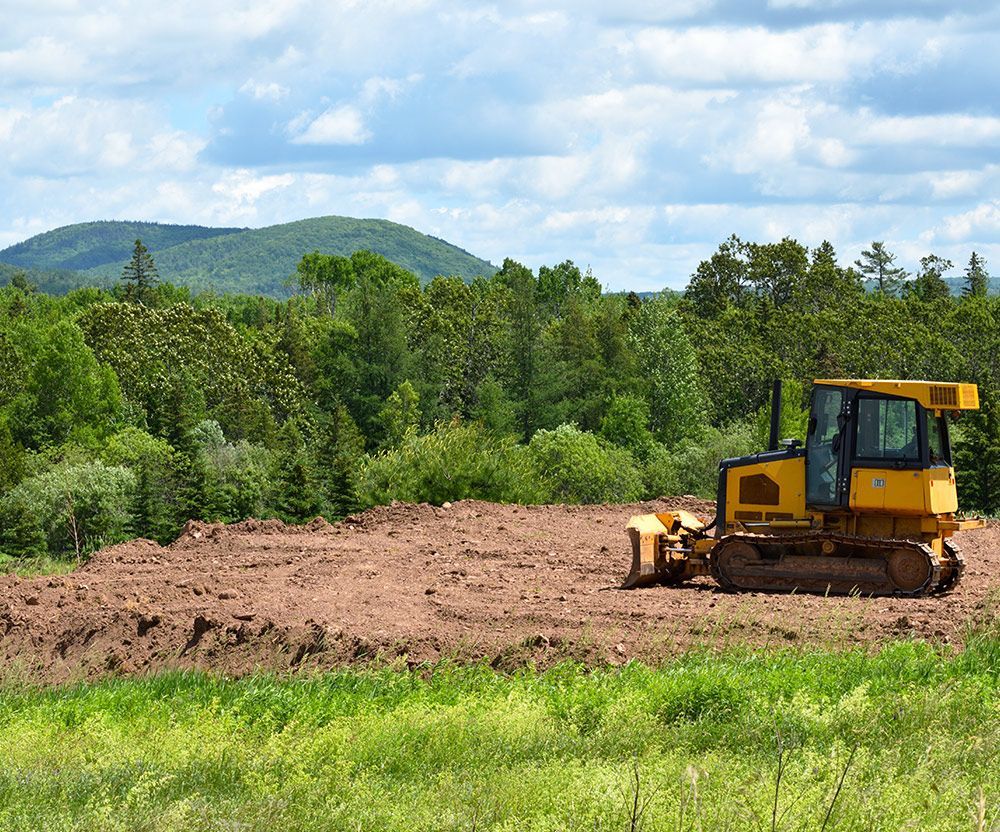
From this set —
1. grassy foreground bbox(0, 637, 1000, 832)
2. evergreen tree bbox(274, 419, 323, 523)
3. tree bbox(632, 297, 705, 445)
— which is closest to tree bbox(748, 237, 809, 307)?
tree bbox(632, 297, 705, 445)

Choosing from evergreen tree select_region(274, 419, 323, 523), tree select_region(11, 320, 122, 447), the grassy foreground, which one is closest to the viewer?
the grassy foreground

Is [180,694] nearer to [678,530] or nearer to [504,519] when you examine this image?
[678,530]

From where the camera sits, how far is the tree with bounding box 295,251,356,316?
148000mm

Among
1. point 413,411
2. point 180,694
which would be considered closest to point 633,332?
point 413,411

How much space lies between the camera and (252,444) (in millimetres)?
72188

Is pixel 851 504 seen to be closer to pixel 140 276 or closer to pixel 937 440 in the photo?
pixel 937 440

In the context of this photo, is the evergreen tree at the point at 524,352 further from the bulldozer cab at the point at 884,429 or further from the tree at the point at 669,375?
the bulldozer cab at the point at 884,429

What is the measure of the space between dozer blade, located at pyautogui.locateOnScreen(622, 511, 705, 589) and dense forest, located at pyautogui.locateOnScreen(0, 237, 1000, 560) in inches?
1075

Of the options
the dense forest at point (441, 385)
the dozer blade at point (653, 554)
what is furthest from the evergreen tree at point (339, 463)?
the dozer blade at point (653, 554)

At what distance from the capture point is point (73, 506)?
5666 centimetres

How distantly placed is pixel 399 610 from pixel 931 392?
22.2 feet

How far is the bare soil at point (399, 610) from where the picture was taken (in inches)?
533

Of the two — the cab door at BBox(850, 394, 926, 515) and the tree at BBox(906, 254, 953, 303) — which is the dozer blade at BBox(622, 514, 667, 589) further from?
the tree at BBox(906, 254, 953, 303)

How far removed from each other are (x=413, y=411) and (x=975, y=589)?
63.4 m
